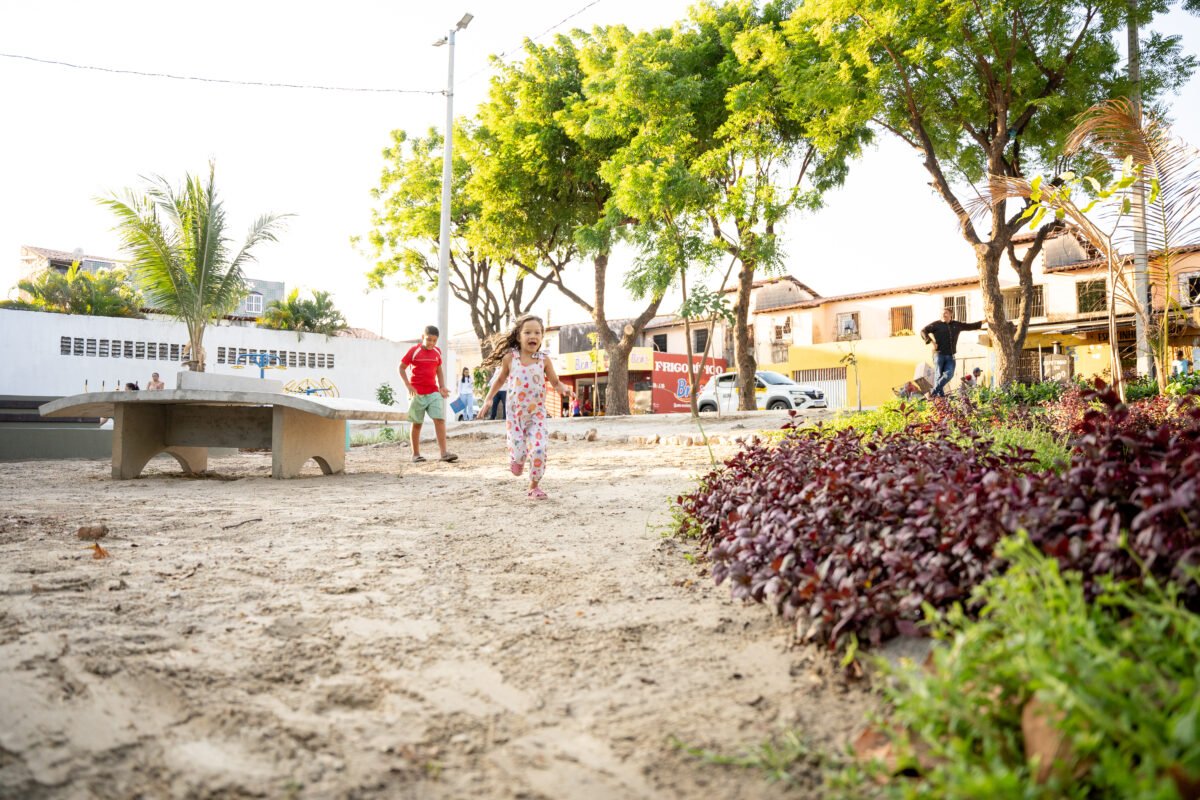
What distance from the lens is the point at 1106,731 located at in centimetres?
132

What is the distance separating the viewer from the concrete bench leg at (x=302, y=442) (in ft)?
23.9

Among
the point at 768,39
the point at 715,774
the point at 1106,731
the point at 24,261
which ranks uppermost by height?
the point at 24,261

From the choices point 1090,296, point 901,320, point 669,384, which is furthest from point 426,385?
point 901,320

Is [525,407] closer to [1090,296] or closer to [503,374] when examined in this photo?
[503,374]

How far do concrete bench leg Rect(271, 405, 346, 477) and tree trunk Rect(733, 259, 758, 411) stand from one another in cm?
928

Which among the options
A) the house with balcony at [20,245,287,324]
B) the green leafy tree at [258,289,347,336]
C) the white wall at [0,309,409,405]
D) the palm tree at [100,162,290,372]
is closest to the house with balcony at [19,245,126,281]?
the house with balcony at [20,245,287,324]

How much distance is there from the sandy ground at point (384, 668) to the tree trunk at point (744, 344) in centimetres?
1192

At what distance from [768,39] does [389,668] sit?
1377cm

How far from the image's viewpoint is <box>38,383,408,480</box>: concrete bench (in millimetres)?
7195

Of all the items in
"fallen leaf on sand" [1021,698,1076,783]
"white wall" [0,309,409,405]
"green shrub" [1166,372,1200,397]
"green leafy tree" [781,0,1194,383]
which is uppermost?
"green leafy tree" [781,0,1194,383]

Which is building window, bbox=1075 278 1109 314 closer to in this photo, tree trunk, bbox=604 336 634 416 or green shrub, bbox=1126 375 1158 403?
green shrub, bbox=1126 375 1158 403

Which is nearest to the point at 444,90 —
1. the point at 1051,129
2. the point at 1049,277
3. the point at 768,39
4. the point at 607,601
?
the point at 768,39

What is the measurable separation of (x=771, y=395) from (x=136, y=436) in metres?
16.2

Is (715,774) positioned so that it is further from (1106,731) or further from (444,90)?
(444,90)
